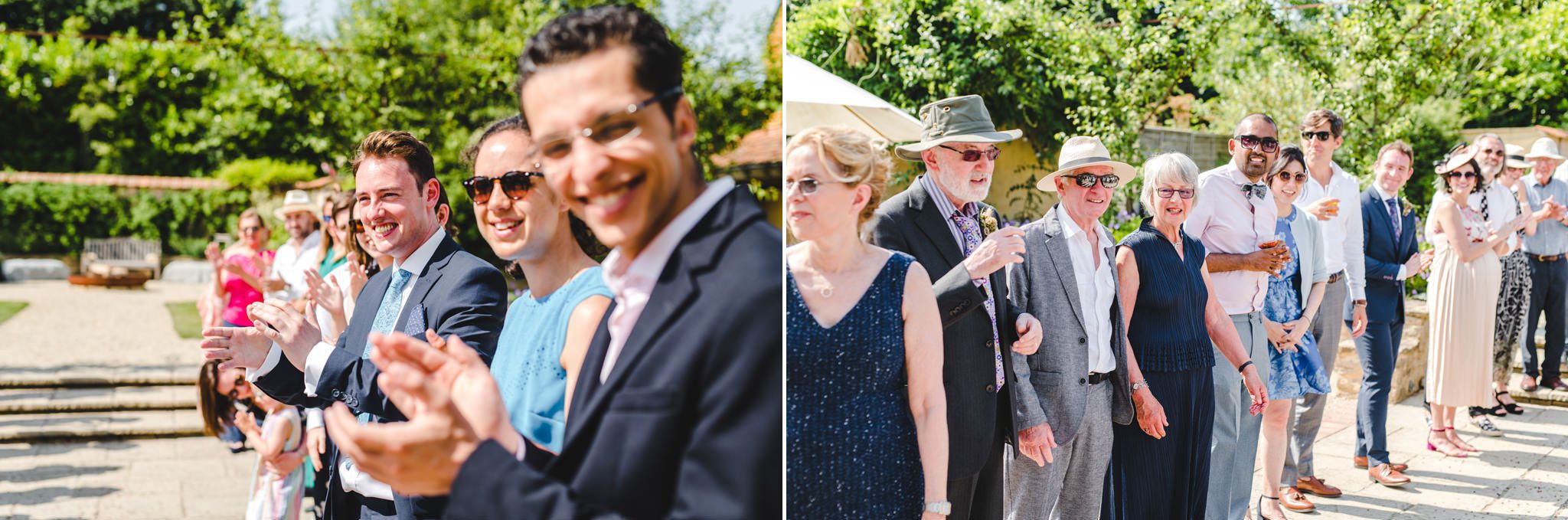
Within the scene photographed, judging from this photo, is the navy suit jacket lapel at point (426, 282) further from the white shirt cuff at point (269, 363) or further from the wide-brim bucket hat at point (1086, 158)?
the wide-brim bucket hat at point (1086, 158)

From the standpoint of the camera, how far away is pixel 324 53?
8.48 meters

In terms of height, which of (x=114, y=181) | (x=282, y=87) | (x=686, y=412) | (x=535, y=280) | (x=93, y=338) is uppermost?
(x=282, y=87)

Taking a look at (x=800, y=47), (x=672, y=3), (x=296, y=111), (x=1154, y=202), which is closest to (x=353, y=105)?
(x=296, y=111)

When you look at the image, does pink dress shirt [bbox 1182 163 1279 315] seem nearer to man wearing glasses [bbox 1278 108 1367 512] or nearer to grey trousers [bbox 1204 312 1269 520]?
grey trousers [bbox 1204 312 1269 520]

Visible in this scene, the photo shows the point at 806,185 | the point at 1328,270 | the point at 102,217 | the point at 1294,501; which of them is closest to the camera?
the point at 806,185

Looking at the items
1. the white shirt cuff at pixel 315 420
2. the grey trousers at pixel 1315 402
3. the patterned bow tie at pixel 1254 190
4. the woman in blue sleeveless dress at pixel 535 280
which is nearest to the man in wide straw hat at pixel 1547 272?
the grey trousers at pixel 1315 402

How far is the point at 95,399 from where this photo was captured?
8359 millimetres

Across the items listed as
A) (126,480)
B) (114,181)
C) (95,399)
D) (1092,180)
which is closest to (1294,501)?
(1092,180)

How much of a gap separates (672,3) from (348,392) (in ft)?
3.12

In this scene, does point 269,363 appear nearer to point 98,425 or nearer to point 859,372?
point 859,372

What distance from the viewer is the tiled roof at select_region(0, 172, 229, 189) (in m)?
23.7

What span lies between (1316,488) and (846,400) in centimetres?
390

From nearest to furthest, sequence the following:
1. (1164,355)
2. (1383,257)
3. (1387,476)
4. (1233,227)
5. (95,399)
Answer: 1. (1164,355)
2. (1233,227)
3. (1387,476)
4. (1383,257)
5. (95,399)

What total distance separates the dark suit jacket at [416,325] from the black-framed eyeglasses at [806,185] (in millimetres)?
582
